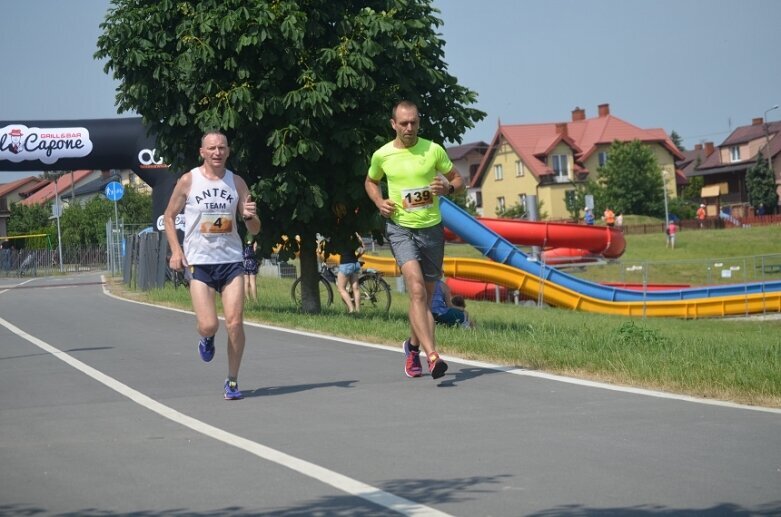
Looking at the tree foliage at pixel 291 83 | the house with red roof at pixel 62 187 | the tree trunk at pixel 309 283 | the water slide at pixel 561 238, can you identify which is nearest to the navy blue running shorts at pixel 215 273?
the tree foliage at pixel 291 83

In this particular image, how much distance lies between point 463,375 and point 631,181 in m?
81.2

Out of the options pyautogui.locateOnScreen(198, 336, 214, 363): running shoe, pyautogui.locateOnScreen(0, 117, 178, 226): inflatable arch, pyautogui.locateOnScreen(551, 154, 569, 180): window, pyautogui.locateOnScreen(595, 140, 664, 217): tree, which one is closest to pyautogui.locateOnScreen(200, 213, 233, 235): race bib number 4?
pyautogui.locateOnScreen(198, 336, 214, 363): running shoe

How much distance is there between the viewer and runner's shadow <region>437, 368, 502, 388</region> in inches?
336

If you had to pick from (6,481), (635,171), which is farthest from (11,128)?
(635,171)

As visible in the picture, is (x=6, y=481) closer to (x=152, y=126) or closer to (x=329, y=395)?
(x=329, y=395)

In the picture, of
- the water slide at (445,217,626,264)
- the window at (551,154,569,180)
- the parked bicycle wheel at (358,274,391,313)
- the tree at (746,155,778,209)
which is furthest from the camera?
the window at (551,154,569,180)

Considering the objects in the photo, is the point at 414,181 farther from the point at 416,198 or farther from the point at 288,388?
the point at 288,388

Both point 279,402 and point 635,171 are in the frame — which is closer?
point 279,402

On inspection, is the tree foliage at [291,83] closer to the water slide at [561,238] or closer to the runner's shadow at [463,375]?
the runner's shadow at [463,375]

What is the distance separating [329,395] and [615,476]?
10.9 feet

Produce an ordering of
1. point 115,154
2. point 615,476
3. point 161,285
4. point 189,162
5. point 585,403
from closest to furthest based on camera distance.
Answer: point 615,476, point 585,403, point 189,162, point 161,285, point 115,154

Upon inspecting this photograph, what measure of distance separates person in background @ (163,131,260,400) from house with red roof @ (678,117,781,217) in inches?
3856

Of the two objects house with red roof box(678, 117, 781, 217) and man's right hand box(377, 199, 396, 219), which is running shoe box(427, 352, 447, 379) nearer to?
man's right hand box(377, 199, 396, 219)

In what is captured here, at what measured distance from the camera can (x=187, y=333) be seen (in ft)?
47.2
